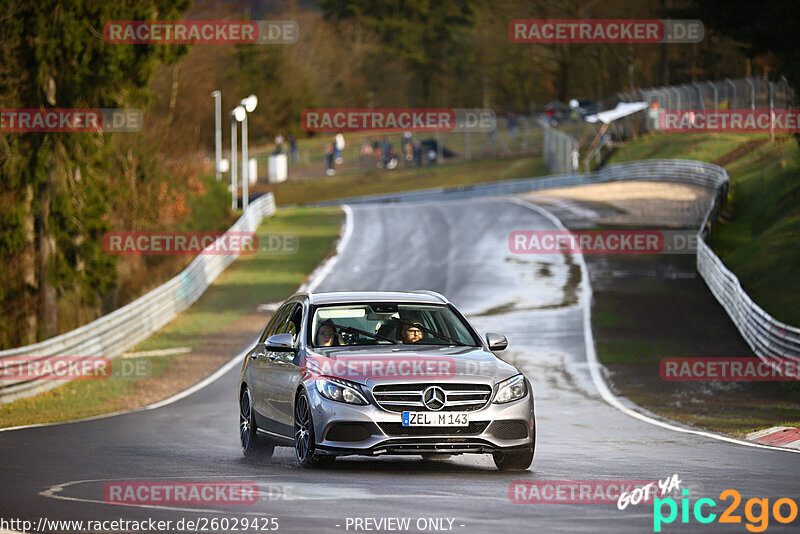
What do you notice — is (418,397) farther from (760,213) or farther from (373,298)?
(760,213)

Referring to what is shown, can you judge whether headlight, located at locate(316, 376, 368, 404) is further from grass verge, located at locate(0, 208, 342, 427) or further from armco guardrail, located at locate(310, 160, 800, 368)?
armco guardrail, located at locate(310, 160, 800, 368)

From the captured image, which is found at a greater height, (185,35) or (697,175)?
(185,35)

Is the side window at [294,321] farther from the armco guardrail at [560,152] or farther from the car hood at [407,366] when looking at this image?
the armco guardrail at [560,152]

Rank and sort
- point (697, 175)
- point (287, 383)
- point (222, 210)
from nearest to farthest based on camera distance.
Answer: point (287, 383) < point (697, 175) < point (222, 210)

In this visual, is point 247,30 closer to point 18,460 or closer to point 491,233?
point 491,233

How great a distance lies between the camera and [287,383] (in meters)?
11.9

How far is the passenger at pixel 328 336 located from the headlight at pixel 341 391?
85 cm

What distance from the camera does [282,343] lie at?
11852 millimetres

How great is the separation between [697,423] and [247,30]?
228 ft

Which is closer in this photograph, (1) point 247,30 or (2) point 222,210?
(2) point 222,210

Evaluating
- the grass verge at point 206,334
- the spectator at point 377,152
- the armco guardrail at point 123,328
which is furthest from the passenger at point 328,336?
the spectator at point 377,152

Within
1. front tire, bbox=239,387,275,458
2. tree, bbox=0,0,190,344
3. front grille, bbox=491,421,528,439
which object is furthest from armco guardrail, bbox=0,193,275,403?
front grille, bbox=491,421,528,439

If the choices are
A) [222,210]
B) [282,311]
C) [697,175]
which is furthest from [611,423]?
[222,210]

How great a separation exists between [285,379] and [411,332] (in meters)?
1.20
